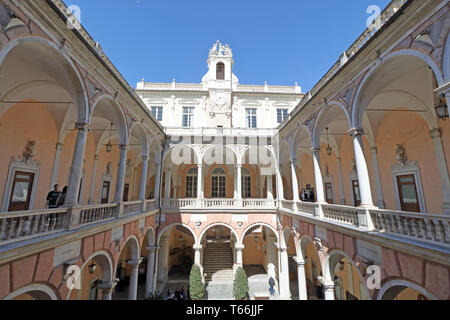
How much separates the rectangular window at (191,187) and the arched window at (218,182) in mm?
1777

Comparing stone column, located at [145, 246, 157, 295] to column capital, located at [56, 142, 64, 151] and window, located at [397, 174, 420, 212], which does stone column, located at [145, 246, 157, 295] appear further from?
window, located at [397, 174, 420, 212]

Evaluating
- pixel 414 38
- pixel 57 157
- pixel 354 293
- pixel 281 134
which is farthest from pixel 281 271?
pixel 57 157

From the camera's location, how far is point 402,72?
6.05 meters

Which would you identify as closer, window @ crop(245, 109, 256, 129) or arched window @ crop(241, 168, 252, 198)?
window @ crop(245, 109, 256, 129)

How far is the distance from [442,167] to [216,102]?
15.6 meters

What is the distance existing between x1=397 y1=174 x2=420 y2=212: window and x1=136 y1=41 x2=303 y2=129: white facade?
1127 centimetres

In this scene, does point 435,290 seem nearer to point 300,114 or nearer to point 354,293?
point 300,114

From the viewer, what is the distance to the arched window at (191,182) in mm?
19734

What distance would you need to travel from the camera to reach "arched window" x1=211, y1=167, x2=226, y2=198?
2008 cm

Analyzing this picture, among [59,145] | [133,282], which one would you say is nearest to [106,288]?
[133,282]

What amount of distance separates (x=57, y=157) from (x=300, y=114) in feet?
39.1

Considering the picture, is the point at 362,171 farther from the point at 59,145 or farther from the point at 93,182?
the point at 93,182

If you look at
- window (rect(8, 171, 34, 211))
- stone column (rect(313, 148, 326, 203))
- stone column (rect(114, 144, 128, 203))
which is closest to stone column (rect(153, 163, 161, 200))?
stone column (rect(114, 144, 128, 203))

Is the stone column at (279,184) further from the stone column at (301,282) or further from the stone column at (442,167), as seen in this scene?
the stone column at (442,167)
